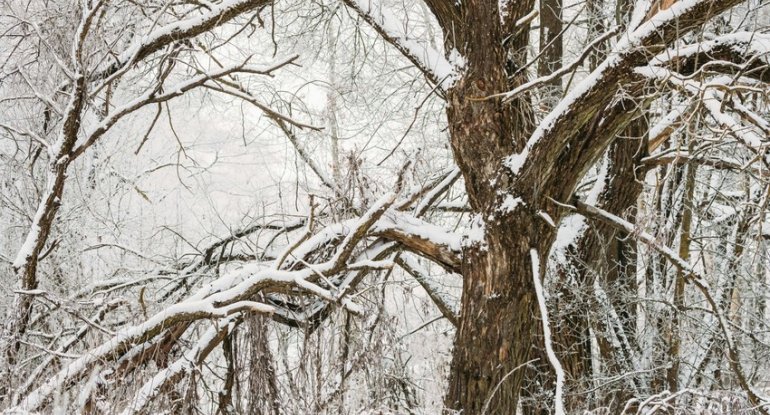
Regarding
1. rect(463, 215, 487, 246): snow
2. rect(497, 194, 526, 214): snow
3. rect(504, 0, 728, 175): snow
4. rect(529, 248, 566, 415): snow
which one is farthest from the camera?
rect(463, 215, 487, 246): snow

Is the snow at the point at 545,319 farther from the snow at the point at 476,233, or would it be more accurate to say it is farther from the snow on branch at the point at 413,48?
the snow on branch at the point at 413,48

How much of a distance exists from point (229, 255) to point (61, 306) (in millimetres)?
1923

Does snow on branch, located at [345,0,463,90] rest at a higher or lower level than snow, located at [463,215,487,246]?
higher

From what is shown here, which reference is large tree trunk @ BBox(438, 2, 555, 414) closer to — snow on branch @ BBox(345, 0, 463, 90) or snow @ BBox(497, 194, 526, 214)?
snow @ BBox(497, 194, 526, 214)

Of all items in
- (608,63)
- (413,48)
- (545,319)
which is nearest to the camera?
(608,63)

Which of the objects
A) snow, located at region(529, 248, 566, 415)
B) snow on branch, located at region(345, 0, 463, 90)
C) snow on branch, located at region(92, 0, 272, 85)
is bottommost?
snow, located at region(529, 248, 566, 415)

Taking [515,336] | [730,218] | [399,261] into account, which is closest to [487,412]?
[515,336]

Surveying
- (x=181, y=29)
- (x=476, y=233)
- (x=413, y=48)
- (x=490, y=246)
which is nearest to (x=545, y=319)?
(x=490, y=246)

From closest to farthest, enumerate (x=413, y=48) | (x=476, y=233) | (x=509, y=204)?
(x=509, y=204) → (x=476, y=233) → (x=413, y=48)

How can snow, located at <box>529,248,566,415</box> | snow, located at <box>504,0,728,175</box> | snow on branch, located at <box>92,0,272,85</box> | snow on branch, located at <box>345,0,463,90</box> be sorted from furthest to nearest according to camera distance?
1. snow on branch, located at <box>92,0,272,85</box>
2. snow on branch, located at <box>345,0,463,90</box>
3. snow, located at <box>529,248,566,415</box>
4. snow, located at <box>504,0,728,175</box>

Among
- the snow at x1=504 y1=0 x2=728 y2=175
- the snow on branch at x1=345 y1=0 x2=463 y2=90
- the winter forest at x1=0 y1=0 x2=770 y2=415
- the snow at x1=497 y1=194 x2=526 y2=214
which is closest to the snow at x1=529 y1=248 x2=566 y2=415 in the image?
the winter forest at x1=0 y1=0 x2=770 y2=415

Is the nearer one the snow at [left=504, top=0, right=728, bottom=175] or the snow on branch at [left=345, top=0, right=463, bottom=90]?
the snow at [left=504, top=0, right=728, bottom=175]

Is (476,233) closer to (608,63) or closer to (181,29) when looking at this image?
(608,63)

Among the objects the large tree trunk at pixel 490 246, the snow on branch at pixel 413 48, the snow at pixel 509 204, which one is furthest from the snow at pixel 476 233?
the snow on branch at pixel 413 48
